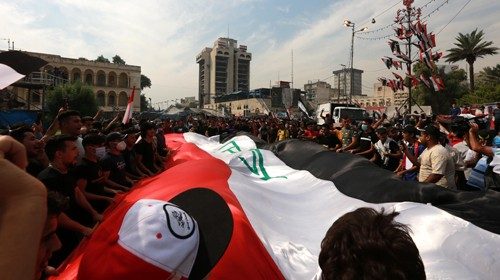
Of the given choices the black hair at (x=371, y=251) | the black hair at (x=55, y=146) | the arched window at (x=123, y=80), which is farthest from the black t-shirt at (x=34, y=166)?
the arched window at (x=123, y=80)

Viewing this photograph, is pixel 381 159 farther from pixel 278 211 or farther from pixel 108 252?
pixel 108 252

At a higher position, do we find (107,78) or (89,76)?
(89,76)

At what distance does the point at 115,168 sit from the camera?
549cm

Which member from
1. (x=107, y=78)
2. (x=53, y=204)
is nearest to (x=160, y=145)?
(x=53, y=204)

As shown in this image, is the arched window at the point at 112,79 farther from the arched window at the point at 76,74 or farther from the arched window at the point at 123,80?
the arched window at the point at 76,74

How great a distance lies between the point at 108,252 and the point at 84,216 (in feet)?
7.40

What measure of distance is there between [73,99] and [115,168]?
3996 cm

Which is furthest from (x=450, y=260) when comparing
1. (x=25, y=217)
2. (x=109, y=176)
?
(x=109, y=176)

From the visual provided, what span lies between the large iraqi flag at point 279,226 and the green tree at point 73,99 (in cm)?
3980

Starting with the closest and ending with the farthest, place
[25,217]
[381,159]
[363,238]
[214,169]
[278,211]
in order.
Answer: [25,217]
[363,238]
[278,211]
[214,169]
[381,159]

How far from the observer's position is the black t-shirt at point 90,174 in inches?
168

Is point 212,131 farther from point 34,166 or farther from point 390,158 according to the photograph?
point 34,166

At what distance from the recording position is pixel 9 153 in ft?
3.39

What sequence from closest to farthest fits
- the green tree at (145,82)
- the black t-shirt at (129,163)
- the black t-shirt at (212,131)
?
the black t-shirt at (129,163)
the black t-shirt at (212,131)
the green tree at (145,82)
